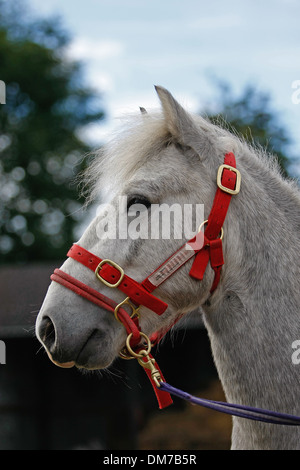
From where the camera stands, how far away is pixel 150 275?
253 centimetres

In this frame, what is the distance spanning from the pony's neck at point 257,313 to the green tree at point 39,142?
24.4m

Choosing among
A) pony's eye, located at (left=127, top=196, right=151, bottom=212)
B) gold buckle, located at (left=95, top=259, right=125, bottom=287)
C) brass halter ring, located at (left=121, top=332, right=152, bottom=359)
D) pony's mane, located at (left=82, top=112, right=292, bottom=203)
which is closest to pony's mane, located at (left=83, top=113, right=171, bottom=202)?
pony's mane, located at (left=82, top=112, right=292, bottom=203)

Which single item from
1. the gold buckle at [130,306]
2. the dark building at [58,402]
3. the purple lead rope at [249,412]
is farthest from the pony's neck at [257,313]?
the dark building at [58,402]

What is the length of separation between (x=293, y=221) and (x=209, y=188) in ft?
1.75

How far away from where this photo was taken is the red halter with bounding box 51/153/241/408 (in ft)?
8.20

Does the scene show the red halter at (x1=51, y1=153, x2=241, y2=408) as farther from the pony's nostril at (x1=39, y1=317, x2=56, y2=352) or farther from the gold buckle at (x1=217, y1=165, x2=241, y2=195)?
the pony's nostril at (x1=39, y1=317, x2=56, y2=352)

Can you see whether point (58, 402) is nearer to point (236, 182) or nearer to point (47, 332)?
point (47, 332)

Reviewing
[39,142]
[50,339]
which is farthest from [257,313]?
[39,142]

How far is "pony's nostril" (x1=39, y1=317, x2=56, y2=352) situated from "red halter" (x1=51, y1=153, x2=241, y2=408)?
0.65ft

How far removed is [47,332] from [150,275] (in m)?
0.58

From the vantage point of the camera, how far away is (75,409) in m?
9.23

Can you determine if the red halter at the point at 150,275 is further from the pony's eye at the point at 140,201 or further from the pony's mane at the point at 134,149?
the pony's mane at the point at 134,149

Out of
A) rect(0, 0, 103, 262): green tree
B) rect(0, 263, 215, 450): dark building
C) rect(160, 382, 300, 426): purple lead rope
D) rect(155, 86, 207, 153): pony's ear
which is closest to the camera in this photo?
rect(160, 382, 300, 426): purple lead rope
